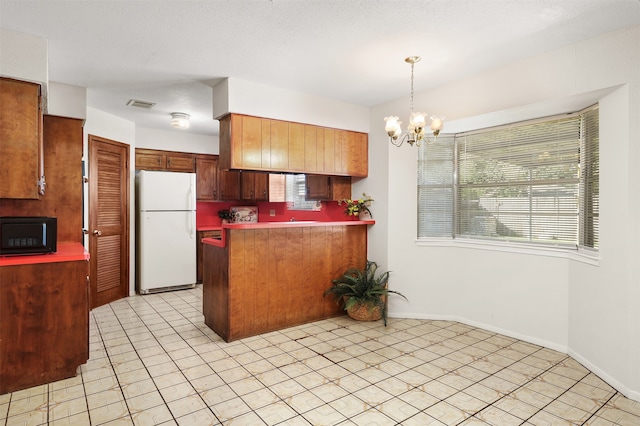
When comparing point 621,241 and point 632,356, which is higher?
point 621,241

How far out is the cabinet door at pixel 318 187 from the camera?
4711 mm

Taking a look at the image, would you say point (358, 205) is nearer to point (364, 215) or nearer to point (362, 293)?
point (364, 215)

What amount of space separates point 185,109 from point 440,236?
11.8 feet

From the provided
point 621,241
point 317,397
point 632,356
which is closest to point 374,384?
point 317,397

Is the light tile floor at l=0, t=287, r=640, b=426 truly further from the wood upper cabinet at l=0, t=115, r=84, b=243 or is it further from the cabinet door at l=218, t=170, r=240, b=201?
the cabinet door at l=218, t=170, r=240, b=201

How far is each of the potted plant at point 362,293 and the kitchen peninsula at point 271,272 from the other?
0.10 metres

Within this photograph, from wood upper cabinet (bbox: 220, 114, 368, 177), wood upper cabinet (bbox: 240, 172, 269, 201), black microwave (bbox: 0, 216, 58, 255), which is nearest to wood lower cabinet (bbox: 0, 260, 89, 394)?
black microwave (bbox: 0, 216, 58, 255)

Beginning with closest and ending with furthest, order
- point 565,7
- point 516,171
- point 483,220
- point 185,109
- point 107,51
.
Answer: point 565,7, point 107,51, point 516,171, point 483,220, point 185,109

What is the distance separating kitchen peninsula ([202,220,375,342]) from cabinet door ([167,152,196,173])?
2.52 m

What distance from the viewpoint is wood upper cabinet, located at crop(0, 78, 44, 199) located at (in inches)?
104

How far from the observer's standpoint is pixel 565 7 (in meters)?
2.33

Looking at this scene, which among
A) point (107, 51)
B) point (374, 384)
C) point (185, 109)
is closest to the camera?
point (374, 384)

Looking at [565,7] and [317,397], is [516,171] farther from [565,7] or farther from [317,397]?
[317,397]

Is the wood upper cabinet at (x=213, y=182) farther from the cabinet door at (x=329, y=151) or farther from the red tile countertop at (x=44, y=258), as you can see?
the red tile countertop at (x=44, y=258)
